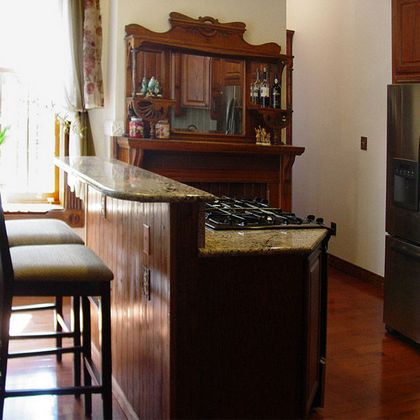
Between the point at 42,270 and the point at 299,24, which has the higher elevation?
the point at 299,24

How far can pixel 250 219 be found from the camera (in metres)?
2.55

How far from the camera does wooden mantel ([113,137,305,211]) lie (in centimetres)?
470

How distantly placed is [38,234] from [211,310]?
108 cm

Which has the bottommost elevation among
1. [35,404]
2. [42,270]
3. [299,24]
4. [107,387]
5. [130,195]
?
[35,404]

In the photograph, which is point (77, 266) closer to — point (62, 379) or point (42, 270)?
point (42, 270)

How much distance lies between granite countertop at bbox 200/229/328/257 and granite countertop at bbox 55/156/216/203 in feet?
0.58

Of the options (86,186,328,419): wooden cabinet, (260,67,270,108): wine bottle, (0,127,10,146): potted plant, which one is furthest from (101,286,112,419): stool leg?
(260,67,270,108): wine bottle

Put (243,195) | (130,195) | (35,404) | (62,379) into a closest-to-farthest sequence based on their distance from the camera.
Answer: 1. (130,195)
2. (35,404)
3. (62,379)
4. (243,195)

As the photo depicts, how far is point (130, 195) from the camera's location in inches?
76.4

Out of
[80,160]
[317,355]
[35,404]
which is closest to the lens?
[317,355]

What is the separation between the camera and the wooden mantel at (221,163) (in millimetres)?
4699

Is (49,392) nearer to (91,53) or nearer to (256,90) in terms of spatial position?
(91,53)

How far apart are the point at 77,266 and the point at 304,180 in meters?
4.34

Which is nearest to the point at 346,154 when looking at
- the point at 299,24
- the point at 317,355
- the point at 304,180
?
the point at 304,180
